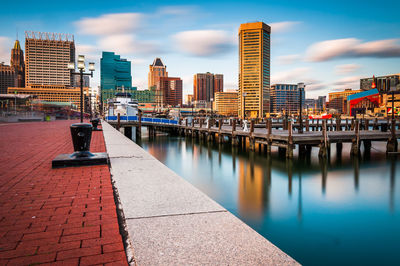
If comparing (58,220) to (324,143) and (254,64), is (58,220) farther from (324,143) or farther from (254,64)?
(254,64)

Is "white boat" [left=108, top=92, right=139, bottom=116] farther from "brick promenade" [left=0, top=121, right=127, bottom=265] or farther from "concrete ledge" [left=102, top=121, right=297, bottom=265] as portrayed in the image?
"concrete ledge" [left=102, top=121, right=297, bottom=265]

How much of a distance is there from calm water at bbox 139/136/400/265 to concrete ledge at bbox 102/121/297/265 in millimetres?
3491

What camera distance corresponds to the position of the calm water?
614 centimetres

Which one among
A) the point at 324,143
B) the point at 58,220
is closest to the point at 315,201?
the point at 58,220

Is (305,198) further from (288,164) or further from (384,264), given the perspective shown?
(288,164)

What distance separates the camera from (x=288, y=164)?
55.7 feet

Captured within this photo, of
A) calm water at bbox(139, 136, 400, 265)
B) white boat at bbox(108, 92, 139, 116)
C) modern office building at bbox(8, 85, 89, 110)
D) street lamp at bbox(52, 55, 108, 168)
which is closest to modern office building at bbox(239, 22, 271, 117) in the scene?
modern office building at bbox(8, 85, 89, 110)

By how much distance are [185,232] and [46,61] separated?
22048 centimetres

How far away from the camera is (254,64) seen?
176 metres

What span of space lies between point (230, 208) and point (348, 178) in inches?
334

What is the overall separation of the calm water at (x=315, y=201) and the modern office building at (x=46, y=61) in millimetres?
192799

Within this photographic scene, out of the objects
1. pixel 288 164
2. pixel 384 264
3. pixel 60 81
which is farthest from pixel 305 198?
pixel 60 81

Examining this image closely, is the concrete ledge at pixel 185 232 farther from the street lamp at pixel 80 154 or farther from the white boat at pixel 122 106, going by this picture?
the white boat at pixel 122 106

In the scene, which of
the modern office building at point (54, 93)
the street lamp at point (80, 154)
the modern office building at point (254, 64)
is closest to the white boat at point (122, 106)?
the street lamp at point (80, 154)
